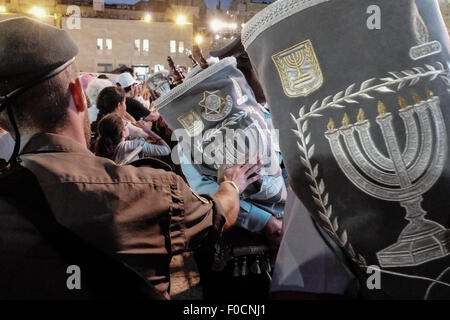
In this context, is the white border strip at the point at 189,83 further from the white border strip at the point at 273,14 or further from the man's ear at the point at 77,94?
the white border strip at the point at 273,14

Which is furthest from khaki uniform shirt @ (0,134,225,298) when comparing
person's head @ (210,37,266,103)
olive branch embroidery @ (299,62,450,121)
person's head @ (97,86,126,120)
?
person's head @ (97,86,126,120)

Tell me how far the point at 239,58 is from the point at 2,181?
206 cm

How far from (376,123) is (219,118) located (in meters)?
1.34

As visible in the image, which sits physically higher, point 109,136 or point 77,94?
point 77,94

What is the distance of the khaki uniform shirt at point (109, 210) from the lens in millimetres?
1222

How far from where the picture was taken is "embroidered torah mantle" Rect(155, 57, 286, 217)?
2080mm

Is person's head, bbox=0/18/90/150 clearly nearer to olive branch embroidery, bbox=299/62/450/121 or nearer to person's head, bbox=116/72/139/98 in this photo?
olive branch embroidery, bbox=299/62/450/121

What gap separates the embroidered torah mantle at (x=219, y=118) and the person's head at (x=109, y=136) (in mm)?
1722

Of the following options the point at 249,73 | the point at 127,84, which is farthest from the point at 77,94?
the point at 127,84

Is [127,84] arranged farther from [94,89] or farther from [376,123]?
[376,123]

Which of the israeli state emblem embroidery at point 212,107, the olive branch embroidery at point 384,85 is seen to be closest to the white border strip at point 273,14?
the olive branch embroidery at point 384,85

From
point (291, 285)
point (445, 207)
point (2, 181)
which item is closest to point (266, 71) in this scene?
point (445, 207)

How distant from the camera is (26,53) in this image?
4.71 feet

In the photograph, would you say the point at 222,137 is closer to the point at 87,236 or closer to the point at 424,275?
the point at 87,236
